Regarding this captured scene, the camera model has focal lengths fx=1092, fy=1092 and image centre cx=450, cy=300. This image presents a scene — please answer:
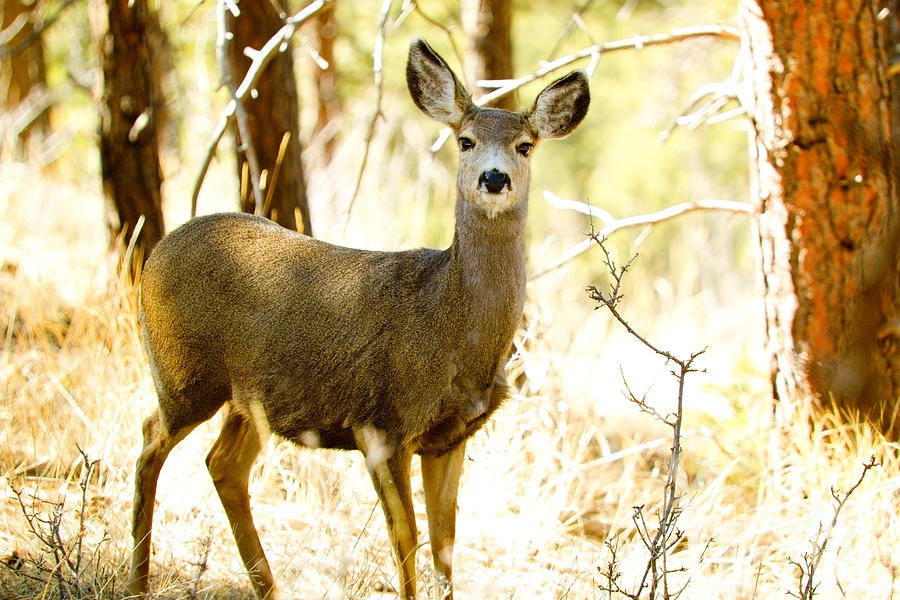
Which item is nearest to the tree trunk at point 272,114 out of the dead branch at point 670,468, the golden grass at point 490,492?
the golden grass at point 490,492

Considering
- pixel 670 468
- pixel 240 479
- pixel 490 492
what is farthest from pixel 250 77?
pixel 670 468

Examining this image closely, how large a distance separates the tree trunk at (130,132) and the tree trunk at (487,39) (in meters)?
2.28

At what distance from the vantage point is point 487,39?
7.88m

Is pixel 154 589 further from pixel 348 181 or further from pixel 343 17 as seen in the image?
pixel 343 17

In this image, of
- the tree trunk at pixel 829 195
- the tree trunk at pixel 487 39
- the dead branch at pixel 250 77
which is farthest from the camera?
the tree trunk at pixel 487 39

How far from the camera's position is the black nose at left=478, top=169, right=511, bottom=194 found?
454 cm

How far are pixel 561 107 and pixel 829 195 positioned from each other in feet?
5.51

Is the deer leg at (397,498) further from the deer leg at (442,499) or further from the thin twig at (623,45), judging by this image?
the thin twig at (623,45)

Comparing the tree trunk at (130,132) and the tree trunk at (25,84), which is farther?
the tree trunk at (25,84)

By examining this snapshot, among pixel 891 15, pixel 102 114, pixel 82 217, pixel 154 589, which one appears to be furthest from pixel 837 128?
pixel 82 217

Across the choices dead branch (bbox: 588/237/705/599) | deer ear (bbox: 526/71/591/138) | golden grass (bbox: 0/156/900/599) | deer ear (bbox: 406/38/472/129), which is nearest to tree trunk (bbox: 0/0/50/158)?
golden grass (bbox: 0/156/900/599)

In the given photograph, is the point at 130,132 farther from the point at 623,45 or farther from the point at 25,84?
the point at 25,84

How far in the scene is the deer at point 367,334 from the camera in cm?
451

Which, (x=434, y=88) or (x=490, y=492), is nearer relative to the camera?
(x=434, y=88)
